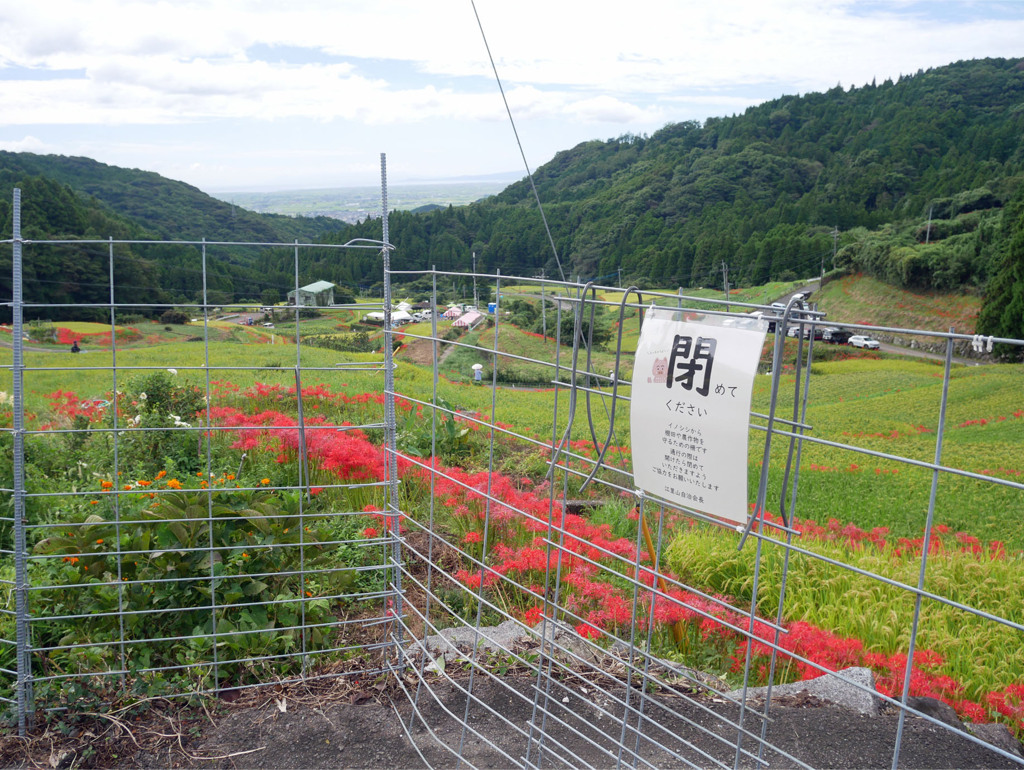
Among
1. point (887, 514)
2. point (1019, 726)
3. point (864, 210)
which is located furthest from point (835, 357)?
point (1019, 726)

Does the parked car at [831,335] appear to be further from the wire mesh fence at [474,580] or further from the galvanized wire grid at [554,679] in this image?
the galvanized wire grid at [554,679]

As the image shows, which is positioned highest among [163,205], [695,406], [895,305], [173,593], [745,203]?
[745,203]

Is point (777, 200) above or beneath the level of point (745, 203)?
above

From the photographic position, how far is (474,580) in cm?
380

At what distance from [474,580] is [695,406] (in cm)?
264

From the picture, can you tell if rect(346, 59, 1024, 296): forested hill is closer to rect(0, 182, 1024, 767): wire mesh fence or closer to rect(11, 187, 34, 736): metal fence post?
rect(0, 182, 1024, 767): wire mesh fence

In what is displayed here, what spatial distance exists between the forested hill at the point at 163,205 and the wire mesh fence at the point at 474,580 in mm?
35343

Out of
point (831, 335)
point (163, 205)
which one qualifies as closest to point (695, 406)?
point (831, 335)

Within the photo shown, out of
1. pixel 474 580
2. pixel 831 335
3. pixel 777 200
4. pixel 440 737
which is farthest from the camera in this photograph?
pixel 777 200

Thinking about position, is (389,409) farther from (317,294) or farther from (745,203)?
(745,203)

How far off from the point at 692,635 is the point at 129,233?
107 feet

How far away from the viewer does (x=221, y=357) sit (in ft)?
28.3

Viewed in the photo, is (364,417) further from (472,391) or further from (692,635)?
(472,391)

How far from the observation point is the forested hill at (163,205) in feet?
132
